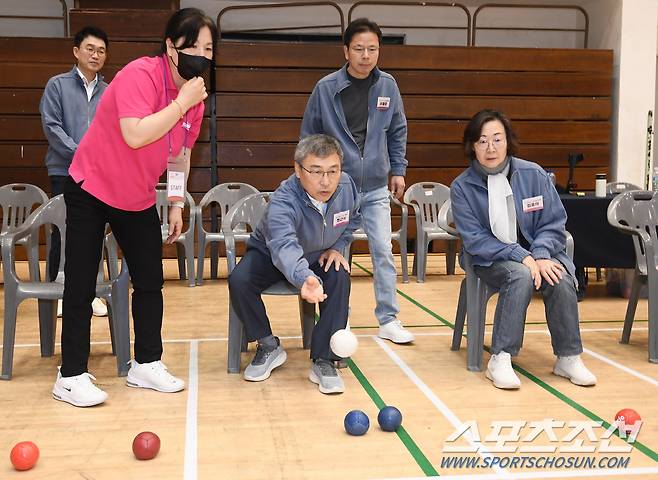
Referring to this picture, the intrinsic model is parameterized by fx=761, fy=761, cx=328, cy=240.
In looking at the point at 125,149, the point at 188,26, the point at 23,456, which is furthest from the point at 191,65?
the point at 23,456

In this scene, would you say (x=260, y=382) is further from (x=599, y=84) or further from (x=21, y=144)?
(x=599, y=84)

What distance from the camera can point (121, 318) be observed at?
140 inches

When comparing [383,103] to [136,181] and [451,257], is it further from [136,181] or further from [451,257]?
[451,257]

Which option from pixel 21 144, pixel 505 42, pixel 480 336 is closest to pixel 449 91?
pixel 505 42

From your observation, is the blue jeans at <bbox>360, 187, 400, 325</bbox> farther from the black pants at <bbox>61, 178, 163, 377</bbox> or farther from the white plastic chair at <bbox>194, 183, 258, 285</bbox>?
the white plastic chair at <bbox>194, 183, 258, 285</bbox>

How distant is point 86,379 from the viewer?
316 cm

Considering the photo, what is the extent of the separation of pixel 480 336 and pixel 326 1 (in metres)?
6.26

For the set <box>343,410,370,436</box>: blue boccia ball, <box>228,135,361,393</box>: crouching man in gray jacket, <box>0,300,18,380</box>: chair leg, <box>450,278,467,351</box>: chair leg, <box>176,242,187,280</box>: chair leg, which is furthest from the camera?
<box>176,242,187,280</box>: chair leg

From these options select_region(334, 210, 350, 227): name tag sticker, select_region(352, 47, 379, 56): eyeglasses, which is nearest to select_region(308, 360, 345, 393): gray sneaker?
select_region(334, 210, 350, 227): name tag sticker

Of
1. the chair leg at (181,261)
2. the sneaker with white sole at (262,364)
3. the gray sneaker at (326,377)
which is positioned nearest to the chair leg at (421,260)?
the chair leg at (181,261)

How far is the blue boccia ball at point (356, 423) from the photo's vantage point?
2760 millimetres

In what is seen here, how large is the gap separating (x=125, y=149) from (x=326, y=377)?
4.27ft

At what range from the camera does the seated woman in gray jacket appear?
348cm

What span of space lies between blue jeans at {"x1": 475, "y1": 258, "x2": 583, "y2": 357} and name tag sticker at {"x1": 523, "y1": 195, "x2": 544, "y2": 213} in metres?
0.30
